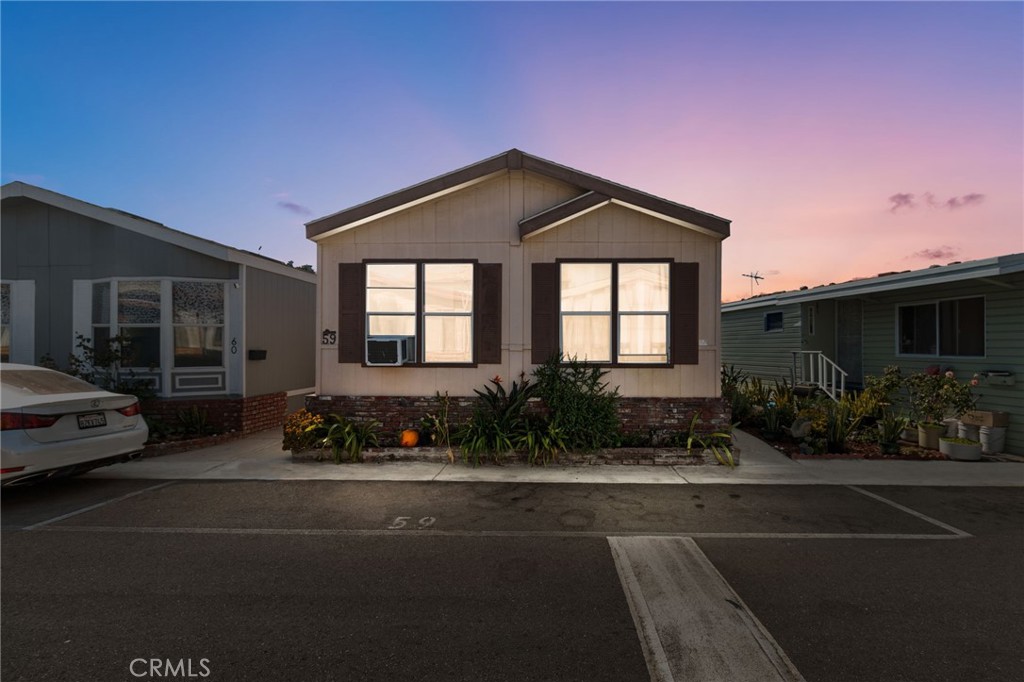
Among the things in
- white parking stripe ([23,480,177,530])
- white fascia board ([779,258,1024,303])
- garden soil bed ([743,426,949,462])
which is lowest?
white parking stripe ([23,480,177,530])

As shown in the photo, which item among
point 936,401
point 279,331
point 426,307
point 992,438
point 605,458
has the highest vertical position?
point 426,307

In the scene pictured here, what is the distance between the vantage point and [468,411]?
829cm

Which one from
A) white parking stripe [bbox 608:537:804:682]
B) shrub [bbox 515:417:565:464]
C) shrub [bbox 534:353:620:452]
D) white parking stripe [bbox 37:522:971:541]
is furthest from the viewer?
shrub [bbox 534:353:620:452]

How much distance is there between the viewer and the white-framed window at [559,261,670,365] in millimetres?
8375

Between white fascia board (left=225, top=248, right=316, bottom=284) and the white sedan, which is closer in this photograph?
the white sedan

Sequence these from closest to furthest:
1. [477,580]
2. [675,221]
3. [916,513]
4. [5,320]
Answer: [477,580] < [916,513] < [675,221] < [5,320]

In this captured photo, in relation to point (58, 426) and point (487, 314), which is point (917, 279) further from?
point (58, 426)

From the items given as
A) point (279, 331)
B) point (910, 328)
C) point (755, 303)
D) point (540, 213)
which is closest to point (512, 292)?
point (540, 213)

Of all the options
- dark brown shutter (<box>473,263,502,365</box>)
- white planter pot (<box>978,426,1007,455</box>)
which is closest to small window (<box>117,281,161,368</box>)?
dark brown shutter (<box>473,263,502,365</box>)

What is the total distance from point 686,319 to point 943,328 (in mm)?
6263

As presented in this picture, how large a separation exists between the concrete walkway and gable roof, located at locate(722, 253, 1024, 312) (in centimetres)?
319

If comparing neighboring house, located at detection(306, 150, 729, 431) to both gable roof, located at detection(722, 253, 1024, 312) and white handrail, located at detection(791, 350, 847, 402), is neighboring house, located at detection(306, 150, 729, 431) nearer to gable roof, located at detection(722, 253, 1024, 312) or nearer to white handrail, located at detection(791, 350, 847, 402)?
gable roof, located at detection(722, 253, 1024, 312)

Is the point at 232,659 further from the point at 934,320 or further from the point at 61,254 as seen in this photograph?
the point at 934,320

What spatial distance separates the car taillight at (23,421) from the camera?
17.1 ft
